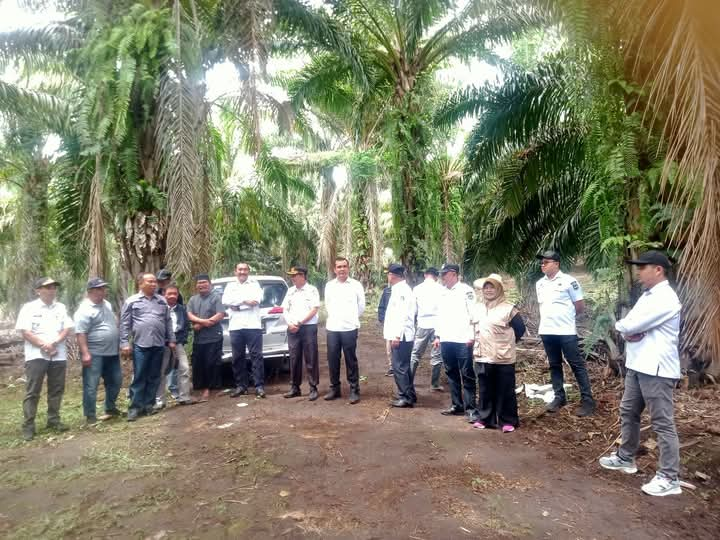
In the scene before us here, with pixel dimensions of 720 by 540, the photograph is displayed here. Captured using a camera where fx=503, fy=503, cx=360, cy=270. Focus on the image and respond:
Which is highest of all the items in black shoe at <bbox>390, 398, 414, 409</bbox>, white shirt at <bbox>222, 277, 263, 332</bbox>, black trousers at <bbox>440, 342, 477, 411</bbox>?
white shirt at <bbox>222, 277, 263, 332</bbox>

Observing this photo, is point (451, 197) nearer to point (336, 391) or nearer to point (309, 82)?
point (309, 82)

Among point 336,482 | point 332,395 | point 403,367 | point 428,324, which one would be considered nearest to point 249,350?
point 332,395

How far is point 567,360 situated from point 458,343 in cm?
125

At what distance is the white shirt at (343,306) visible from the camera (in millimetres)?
6605

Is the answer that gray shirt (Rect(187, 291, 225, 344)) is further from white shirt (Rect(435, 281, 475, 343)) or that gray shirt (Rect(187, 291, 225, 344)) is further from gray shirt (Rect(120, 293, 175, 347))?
white shirt (Rect(435, 281, 475, 343))

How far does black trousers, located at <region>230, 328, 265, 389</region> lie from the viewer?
7.04 metres

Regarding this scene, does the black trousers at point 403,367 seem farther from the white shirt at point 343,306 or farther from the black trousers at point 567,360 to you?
the black trousers at point 567,360

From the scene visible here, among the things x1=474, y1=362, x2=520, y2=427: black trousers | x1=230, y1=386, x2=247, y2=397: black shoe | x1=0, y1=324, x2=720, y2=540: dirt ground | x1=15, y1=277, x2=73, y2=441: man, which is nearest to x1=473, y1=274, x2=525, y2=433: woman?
x1=474, y1=362, x2=520, y2=427: black trousers

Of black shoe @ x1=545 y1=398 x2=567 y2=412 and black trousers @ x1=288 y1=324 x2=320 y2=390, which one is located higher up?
black trousers @ x1=288 y1=324 x2=320 y2=390

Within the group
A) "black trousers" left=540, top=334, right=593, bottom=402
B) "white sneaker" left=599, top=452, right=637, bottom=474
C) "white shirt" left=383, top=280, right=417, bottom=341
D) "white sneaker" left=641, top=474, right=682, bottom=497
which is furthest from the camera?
"white shirt" left=383, top=280, right=417, bottom=341

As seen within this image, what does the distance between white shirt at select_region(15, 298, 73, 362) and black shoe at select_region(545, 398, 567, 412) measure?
5.63 m

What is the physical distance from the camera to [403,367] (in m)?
6.42

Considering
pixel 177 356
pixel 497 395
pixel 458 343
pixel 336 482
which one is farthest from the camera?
pixel 177 356

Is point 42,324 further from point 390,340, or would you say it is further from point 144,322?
point 390,340
